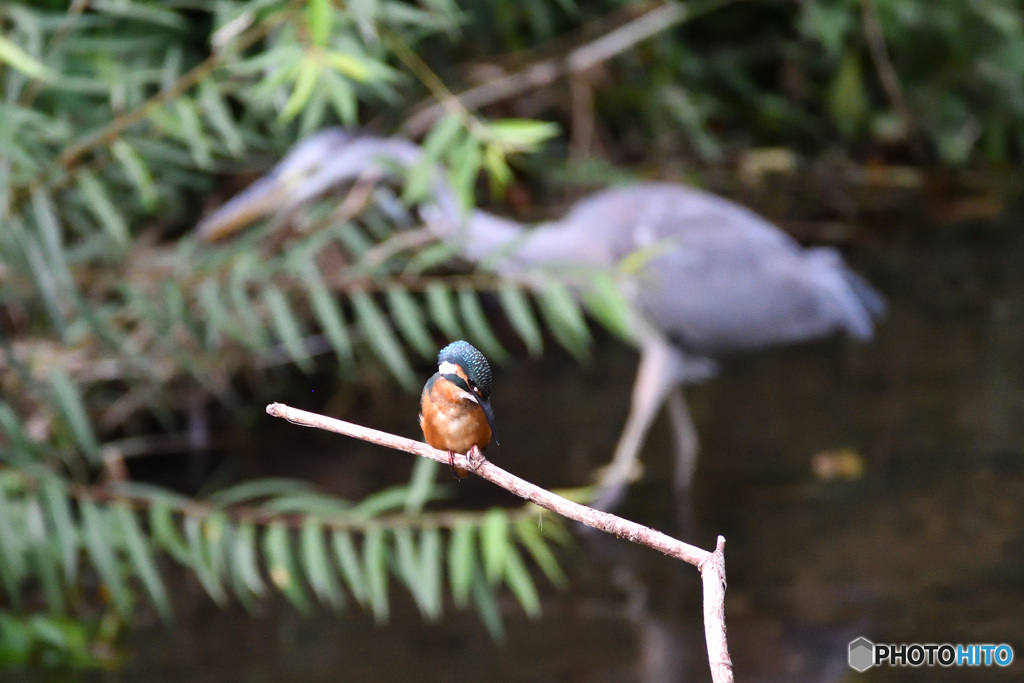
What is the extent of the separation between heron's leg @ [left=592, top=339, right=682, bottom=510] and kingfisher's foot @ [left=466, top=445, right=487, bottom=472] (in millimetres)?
3000

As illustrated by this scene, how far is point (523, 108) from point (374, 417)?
1790 mm

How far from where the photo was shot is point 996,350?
4500mm

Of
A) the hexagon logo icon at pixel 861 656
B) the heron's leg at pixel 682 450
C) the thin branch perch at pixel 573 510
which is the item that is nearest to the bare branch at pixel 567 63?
the heron's leg at pixel 682 450

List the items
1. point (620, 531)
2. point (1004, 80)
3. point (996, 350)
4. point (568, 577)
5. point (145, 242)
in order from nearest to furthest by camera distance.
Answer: point (620, 531), point (568, 577), point (145, 242), point (996, 350), point (1004, 80)

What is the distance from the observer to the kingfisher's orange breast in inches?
15.8

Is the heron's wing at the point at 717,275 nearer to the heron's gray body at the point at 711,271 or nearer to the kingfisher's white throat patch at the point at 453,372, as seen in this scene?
the heron's gray body at the point at 711,271

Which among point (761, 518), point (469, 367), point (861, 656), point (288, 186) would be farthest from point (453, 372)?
point (761, 518)

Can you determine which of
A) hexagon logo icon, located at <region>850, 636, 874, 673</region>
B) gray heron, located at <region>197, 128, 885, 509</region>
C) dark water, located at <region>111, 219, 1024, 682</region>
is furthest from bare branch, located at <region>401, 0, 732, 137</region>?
hexagon logo icon, located at <region>850, 636, 874, 673</region>

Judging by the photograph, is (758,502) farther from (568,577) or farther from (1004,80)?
(1004,80)

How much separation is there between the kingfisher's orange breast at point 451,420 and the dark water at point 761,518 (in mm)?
2442

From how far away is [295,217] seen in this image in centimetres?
320

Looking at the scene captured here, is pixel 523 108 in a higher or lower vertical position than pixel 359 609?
higher

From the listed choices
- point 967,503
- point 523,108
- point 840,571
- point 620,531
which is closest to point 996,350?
point 967,503

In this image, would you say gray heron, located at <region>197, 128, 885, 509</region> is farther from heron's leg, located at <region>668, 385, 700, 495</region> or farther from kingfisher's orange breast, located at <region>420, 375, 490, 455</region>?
kingfisher's orange breast, located at <region>420, 375, 490, 455</region>
